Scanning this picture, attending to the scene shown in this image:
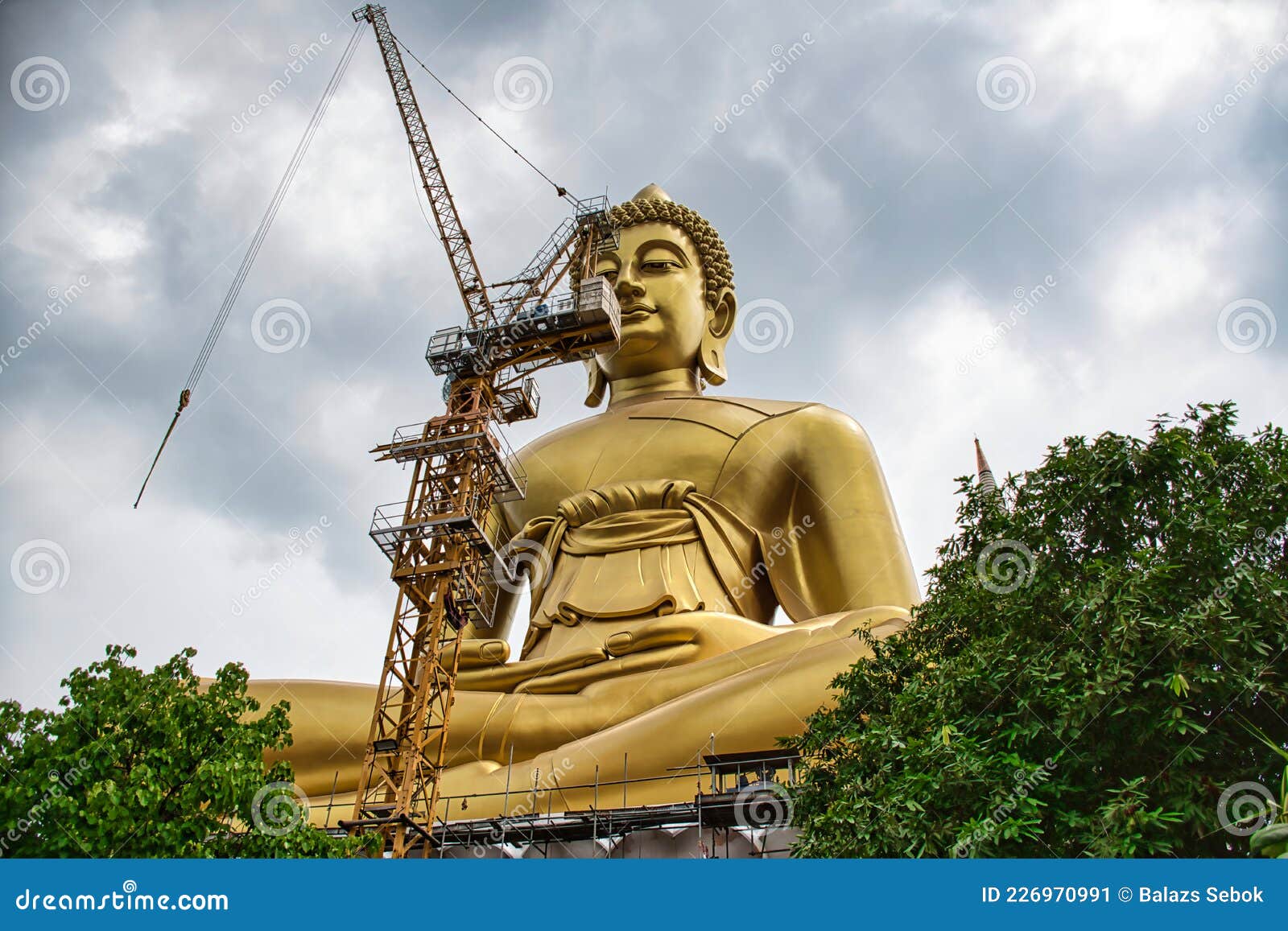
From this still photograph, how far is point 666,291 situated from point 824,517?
323 centimetres

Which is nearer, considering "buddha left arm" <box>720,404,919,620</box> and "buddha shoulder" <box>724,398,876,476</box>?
"buddha left arm" <box>720,404,919,620</box>

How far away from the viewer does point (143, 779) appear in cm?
581

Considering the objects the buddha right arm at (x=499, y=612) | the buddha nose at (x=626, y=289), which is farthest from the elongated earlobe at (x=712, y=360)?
the buddha right arm at (x=499, y=612)

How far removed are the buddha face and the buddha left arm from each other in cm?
174

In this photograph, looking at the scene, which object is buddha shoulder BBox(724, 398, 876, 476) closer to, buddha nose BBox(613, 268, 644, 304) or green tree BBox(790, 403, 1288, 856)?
buddha nose BBox(613, 268, 644, 304)

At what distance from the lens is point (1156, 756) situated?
5453 millimetres

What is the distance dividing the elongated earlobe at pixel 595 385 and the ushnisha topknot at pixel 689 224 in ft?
4.70

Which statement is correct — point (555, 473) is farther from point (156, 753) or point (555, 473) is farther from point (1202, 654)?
point (1202, 654)

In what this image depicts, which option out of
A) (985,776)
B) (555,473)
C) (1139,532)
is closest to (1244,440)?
(1139,532)

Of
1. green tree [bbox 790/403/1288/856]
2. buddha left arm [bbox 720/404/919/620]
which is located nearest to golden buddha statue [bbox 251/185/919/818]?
buddha left arm [bbox 720/404/919/620]

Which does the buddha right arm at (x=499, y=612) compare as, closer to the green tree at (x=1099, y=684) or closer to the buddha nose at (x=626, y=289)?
the buddha nose at (x=626, y=289)

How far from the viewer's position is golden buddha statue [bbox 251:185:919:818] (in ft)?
27.2

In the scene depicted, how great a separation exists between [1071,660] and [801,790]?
1.55 meters

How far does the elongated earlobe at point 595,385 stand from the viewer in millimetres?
13750
